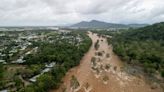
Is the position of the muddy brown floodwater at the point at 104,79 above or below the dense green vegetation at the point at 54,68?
below

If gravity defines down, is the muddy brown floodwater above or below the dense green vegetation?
below

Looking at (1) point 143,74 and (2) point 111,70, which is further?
(2) point 111,70

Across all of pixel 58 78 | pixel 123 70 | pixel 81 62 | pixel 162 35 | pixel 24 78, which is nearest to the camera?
pixel 58 78

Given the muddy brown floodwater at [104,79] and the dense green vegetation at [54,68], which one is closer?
the dense green vegetation at [54,68]

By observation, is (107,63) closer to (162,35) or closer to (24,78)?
(24,78)

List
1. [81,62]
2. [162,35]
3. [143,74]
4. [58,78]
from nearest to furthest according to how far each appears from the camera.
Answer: [58,78], [143,74], [81,62], [162,35]

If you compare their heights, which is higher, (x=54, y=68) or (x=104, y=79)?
(x=54, y=68)

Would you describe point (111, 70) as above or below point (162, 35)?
below

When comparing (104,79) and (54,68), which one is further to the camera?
(104,79)

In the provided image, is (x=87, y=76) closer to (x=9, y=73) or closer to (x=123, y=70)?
(x=123, y=70)

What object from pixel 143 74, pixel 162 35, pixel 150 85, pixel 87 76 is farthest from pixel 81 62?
pixel 162 35

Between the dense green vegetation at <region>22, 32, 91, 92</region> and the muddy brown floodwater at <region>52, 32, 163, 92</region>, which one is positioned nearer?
the dense green vegetation at <region>22, 32, 91, 92</region>
